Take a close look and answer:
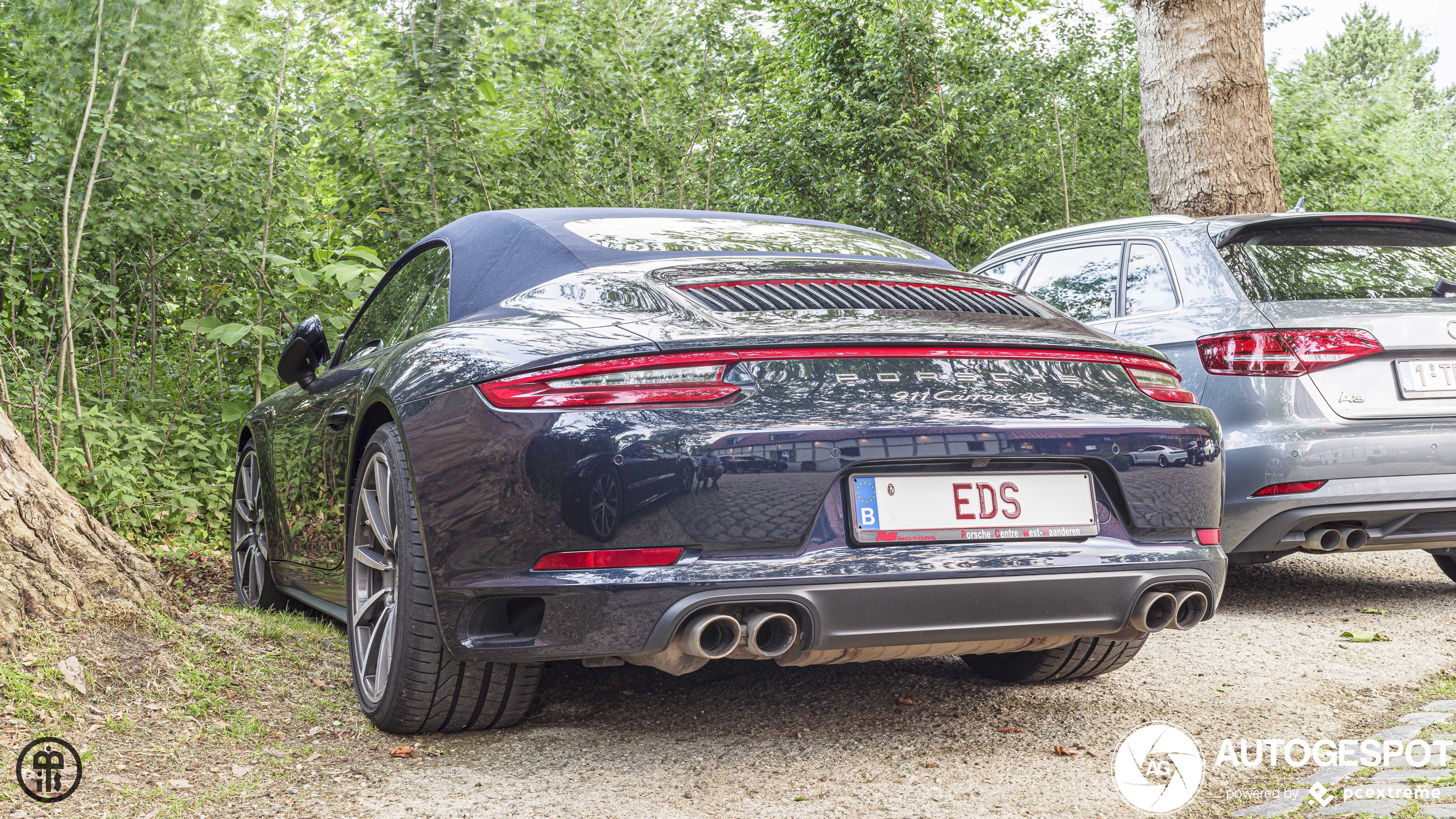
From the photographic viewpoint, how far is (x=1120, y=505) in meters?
2.67

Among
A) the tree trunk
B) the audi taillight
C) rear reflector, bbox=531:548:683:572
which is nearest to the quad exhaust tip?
the audi taillight

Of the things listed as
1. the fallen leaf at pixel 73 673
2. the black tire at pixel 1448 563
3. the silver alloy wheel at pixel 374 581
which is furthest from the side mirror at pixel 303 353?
the black tire at pixel 1448 563

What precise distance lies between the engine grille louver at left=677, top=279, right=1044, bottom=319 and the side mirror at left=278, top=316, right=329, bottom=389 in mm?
1705

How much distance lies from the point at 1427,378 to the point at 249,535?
4541mm

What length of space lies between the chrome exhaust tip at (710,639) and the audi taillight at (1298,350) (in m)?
2.83

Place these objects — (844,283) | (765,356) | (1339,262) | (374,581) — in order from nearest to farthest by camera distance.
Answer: (765,356) → (844,283) → (374,581) → (1339,262)


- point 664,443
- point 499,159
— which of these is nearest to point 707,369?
point 664,443

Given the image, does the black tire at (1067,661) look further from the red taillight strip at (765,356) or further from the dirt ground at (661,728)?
the red taillight strip at (765,356)

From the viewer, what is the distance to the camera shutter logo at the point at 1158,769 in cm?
254

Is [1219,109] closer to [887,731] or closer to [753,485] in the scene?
[887,731]

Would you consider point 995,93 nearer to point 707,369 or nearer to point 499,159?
point 499,159

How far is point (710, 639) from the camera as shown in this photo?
95.0 inches

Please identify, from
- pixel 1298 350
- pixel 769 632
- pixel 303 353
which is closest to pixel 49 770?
pixel 769 632

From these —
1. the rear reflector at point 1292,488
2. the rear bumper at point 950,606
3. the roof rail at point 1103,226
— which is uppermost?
the roof rail at point 1103,226
